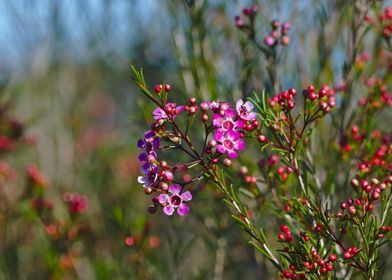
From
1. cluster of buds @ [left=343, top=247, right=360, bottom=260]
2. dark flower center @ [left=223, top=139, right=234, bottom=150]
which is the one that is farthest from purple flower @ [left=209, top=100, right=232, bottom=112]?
cluster of buds @ [left=343, top=247, right=360, bottom=260]

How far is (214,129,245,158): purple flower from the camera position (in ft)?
4.98

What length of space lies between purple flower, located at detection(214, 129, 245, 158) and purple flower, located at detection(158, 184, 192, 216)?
194mm

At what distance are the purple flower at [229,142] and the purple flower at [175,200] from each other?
194 millimetres

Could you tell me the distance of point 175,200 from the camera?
161 cm

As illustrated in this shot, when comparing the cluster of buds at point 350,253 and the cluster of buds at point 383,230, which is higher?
the cluster of buds at point 383,230

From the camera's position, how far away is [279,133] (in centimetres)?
164

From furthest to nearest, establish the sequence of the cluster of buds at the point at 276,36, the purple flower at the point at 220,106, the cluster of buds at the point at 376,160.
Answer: the cluster of buds at the point at 276,36, the cluster of buds at the point at 376,160, the purple flower at the point at 220,106

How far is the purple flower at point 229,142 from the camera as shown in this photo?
1.52m

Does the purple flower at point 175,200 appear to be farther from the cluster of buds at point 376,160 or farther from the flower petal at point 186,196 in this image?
the cluster of buds at point 376,160

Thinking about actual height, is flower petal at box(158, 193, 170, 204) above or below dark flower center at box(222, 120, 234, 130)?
below

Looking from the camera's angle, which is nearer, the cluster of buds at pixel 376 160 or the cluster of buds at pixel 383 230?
the cluster of buds at pixel 383 230

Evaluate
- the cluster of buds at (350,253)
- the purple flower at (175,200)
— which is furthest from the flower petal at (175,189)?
the cluster of buds at (350,253)

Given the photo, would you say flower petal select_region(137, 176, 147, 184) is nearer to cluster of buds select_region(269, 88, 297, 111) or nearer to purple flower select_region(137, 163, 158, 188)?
purple flower select_region(137, 163, 158, 188)

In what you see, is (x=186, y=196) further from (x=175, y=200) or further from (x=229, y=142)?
(x=229, y=142)
